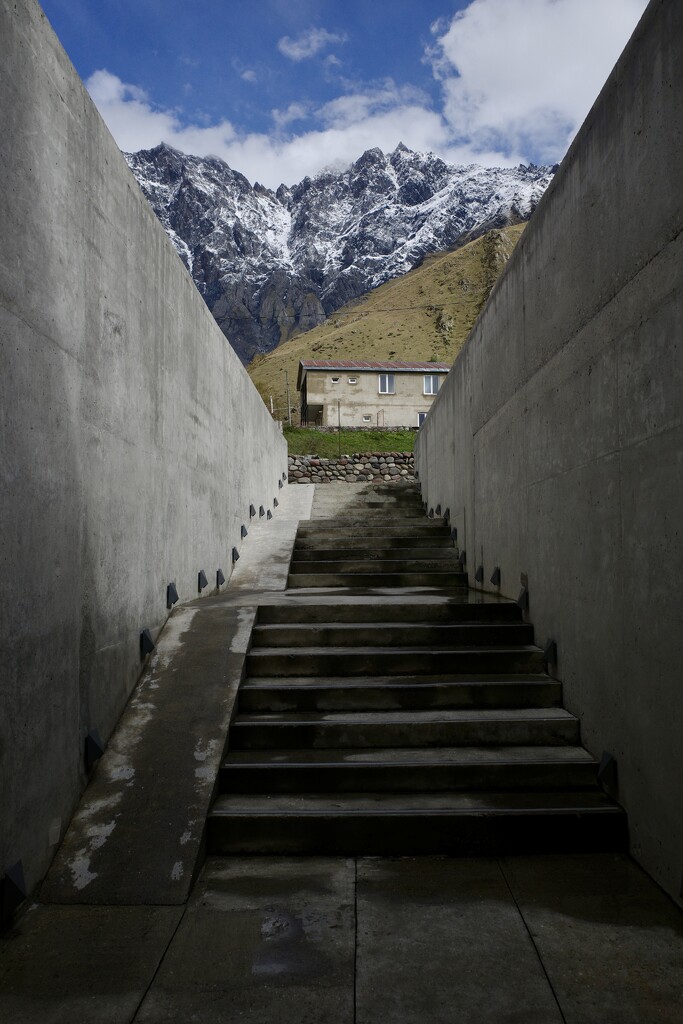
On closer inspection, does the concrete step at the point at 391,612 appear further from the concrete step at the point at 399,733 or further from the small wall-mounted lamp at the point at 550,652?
the concrete step at the point at 399,733

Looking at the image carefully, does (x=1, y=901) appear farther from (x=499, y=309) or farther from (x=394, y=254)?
(x=394, y=254)

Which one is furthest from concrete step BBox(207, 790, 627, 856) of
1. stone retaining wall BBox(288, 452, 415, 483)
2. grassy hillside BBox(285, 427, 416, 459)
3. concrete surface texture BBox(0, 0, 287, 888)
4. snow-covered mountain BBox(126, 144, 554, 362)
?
snow-covered mountain BBox(126, 144, 554, 362)

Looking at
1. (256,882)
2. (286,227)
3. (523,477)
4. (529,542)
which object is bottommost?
(256,882)

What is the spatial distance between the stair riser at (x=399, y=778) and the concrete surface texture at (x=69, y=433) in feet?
2.76

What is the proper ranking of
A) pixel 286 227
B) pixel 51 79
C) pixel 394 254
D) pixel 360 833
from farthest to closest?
pixel 286 227 → pixel 394 254 → pixel 360 833 → pixel 51 79

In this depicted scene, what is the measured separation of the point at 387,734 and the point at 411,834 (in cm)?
69

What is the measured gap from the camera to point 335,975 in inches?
86.7

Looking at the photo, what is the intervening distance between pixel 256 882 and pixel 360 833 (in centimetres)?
53

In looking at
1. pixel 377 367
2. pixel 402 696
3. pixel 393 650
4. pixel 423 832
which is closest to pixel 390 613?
pixel 393 650

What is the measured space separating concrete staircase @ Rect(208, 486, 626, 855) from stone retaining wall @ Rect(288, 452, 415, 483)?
12.4 meters

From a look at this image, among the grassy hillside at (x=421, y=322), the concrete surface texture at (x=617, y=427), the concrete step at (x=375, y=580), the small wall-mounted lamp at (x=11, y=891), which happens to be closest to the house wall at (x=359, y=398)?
the grassy hillside at (x=421, y=322)

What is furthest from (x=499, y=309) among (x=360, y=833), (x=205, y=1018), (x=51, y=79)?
(x=205, y=1018)

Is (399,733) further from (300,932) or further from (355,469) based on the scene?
(355,469)

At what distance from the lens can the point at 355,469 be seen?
1855cm
